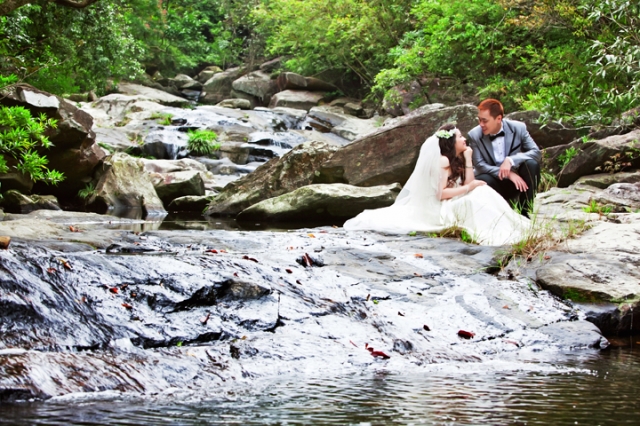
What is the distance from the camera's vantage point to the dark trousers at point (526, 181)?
825 centimetres

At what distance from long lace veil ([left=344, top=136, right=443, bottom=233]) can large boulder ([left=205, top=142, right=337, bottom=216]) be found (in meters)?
4.52

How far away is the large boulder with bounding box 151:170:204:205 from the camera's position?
14.5 metres

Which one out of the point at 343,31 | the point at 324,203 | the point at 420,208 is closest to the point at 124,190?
the point at 324,203

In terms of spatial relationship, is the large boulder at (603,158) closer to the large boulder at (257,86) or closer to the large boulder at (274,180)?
the large boulder at (274,180)

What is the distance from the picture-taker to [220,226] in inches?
398

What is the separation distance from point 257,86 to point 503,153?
26816mm

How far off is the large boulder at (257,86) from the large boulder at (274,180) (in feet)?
71.1

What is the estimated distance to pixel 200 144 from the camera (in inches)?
798

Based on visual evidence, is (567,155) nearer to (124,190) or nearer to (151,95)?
(124,190)

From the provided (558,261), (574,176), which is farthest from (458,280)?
(574,176)

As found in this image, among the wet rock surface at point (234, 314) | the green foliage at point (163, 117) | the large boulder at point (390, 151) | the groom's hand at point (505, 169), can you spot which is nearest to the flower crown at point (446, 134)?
the groom's hand at point (505, 169)

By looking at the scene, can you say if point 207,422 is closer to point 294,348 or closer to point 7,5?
point 294,348

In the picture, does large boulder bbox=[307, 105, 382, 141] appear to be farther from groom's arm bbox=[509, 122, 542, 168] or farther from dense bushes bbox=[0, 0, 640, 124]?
groom's arm bbox=[509, 122, 542, 168]

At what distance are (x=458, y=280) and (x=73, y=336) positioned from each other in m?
3.24
